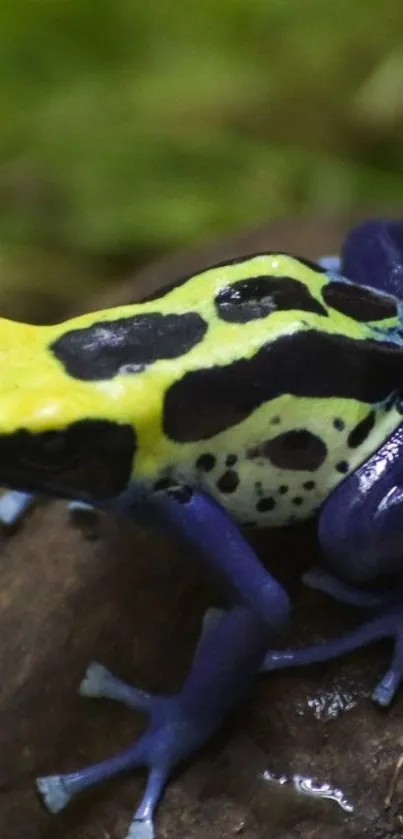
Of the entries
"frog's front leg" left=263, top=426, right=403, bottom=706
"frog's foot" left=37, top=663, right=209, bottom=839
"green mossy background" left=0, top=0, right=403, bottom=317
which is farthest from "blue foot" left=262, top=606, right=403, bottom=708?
"green mossy background" left=0, top=0, right=403, bottom=317

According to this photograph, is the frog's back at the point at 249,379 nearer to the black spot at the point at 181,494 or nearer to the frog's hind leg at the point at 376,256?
the black spot at the point at 181,494

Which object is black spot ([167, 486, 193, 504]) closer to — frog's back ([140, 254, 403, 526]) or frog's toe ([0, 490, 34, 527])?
frog's back ([140, 254, 403, 526])

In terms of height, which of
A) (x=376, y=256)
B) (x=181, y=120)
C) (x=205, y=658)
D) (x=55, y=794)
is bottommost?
(x=55, y=794)

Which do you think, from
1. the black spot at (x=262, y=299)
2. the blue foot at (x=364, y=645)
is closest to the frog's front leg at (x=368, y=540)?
the blue foot at (x=364, y=645)

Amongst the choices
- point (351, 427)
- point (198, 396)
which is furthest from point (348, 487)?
point (198, 396)

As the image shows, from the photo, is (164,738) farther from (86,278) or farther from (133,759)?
(86,278)

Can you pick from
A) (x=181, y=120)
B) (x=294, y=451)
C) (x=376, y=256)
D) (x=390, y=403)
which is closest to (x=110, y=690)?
(x=294, y=451)

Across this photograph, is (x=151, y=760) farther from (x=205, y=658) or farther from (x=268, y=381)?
(x=268, y=381)
